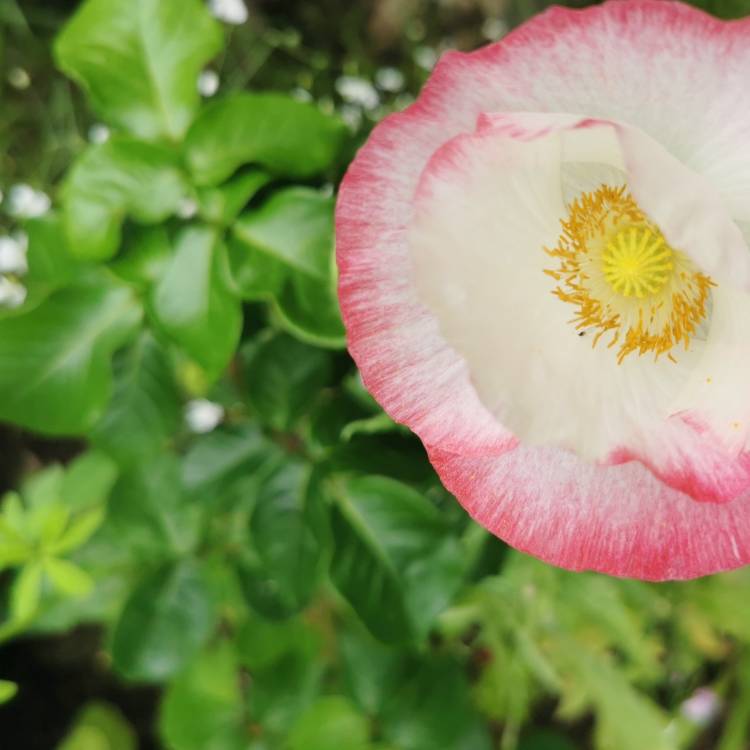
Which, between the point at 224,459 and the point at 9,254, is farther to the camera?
the point at 9,254

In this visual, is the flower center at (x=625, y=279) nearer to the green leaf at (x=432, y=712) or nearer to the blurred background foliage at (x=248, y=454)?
the blurred background foliage at (x=248, y=454)

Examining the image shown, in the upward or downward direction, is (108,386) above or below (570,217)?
below

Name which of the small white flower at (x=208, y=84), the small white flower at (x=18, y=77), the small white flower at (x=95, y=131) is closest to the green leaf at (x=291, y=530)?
the small white flower at (x=208, y=84)

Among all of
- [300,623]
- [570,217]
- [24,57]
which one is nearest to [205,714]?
[300,623]

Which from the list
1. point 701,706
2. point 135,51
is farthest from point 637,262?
point 701,706

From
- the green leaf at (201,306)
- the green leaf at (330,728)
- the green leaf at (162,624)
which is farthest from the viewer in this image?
the green leaf at (330,728)

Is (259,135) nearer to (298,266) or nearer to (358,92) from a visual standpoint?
(298,266)

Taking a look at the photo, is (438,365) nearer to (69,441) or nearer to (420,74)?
(420,74)
